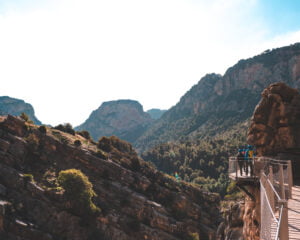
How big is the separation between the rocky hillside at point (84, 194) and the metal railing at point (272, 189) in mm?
28224

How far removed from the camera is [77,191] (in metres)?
36.9

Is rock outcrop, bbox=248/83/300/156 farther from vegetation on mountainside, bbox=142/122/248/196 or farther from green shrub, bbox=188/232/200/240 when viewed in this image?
vegetation on mountainside, bbox=142/122/248/196

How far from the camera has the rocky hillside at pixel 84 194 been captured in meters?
33.8

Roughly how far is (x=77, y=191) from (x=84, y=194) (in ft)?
3.92

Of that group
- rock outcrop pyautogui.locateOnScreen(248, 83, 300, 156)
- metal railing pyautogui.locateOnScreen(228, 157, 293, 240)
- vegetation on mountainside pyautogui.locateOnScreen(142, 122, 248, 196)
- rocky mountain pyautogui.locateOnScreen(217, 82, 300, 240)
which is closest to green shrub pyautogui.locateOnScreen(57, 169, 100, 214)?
rocky mountain pyautogui.locateOnScreen(217, 82, 300, 240)

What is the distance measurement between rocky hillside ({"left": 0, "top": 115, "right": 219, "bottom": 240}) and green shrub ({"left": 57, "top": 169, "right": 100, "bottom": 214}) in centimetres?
17

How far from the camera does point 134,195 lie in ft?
148

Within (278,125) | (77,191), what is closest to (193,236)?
(77,191)

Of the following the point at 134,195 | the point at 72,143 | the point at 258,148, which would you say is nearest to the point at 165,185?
the point at 134,195

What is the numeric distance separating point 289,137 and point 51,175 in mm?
37384

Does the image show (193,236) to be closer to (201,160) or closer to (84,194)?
(84,194)

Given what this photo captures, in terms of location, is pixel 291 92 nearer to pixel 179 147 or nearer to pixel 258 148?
pixel 258 148

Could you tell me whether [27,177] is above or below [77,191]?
above

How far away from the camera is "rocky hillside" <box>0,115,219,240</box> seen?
33.8m
